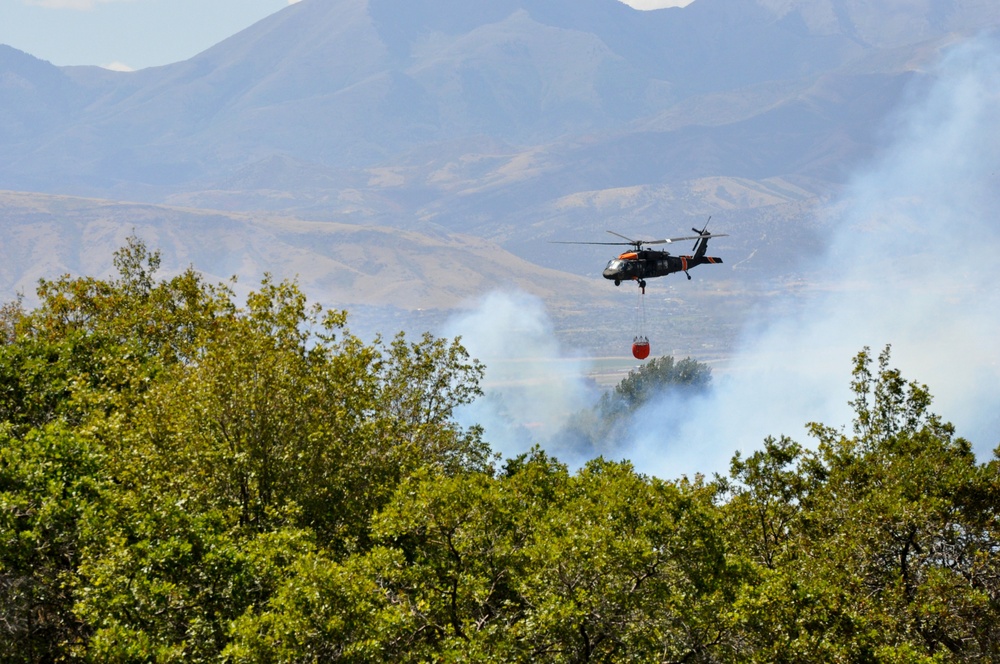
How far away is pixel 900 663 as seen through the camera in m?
26.8

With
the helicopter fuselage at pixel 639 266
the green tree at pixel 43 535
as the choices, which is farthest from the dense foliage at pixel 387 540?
the helicopter fuselage at pixel 639 266

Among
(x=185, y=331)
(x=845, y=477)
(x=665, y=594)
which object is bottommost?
(x=665, y=594)

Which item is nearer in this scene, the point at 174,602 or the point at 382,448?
the point at 174,602

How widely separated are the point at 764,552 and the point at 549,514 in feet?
40.1

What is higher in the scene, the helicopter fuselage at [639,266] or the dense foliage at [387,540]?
the helicopter fuselage at [639,266]

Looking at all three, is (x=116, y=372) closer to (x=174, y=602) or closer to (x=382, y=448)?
(x=382, y=448)

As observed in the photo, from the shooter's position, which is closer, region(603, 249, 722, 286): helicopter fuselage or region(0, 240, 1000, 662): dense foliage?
region(0, 240, 1000, 662): dense foliage

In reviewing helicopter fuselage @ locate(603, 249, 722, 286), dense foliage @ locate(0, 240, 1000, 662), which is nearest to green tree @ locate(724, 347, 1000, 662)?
dense foliage @ locate(0, 240, 1000, 662)

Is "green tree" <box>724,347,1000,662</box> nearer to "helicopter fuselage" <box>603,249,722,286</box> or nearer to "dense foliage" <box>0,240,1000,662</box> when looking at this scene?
"dense foliage" <box>0,240,1000,662</box>

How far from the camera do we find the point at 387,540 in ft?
112

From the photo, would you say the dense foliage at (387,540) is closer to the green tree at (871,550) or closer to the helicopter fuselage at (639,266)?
the green tree at (871,550)

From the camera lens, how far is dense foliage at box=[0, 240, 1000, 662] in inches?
1032

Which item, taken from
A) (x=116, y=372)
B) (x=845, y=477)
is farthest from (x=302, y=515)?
(x=845, y=477)

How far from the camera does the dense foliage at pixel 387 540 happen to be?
86.0 feet
